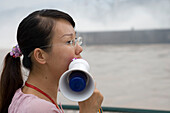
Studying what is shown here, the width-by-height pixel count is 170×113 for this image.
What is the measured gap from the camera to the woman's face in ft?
2.83

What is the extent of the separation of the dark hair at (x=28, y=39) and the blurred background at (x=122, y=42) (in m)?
2.42

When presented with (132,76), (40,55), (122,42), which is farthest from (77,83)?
(122,42)

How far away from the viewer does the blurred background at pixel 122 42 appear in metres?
3.98

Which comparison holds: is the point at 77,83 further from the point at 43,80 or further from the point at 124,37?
the point at 124,37

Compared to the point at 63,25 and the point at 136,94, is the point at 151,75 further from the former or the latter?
the point at 63,25

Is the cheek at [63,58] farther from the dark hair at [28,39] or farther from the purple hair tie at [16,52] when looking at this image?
the purple hair tie at [16,52]

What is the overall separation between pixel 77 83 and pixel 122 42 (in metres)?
8.08

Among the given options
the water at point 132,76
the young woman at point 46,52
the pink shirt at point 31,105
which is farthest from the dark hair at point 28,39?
the water at point 132,76

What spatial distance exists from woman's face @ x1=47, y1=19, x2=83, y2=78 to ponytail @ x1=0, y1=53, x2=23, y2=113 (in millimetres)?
205

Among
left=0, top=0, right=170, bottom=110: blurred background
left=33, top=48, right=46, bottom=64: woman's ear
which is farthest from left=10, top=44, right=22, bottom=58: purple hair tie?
left=0, top=0, right=170, bottom=110: blurred background

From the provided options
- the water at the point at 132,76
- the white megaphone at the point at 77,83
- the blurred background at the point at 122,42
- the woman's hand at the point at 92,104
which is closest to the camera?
the white megaphone at the point at 77,83

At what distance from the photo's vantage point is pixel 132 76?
16.1 ft

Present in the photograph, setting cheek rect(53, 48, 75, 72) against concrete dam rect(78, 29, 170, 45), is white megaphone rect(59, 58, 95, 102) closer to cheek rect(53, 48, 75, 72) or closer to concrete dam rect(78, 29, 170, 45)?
cheek rect(53, 48, 75, 72)

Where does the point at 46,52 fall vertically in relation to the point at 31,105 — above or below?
above
